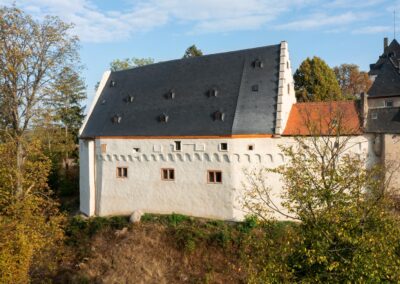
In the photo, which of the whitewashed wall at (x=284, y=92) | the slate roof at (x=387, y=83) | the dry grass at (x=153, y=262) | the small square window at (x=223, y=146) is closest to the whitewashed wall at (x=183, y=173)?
the small square window at (x=223, y=146)

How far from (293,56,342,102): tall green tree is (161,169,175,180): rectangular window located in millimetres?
17209

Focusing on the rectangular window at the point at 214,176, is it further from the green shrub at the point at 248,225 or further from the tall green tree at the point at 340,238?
the tall green tree at the point at 340,238

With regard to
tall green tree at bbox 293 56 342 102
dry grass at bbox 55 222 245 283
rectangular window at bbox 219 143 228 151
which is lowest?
dry grass at bbox 55 222 245 283

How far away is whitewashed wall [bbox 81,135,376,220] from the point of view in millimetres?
19984

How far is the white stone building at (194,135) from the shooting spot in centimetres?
2005

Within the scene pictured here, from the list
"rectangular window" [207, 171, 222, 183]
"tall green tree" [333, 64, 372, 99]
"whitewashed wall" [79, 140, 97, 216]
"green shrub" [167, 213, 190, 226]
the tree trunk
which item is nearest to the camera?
the tree trunk

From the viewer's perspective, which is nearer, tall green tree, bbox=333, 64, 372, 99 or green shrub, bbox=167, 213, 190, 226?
green shrub, bbox=167, 213, 190, 226

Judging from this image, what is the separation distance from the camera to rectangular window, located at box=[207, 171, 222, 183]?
20.3m

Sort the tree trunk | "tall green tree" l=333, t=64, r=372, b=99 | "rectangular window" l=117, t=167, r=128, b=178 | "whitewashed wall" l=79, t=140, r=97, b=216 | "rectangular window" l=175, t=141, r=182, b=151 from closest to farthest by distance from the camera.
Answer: the tree trunk, "rectangular window" l=175, t=141, r=182, b=151, "rectangular window" l=117, t=167, r=128, b=178, "whitewashed wall" l=79, t=140, r=97, b=216, "tall green tree" l=333, t=64, r=372, b=99

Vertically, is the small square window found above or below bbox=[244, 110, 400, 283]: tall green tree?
above

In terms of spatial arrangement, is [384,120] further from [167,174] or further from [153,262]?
[153,262]

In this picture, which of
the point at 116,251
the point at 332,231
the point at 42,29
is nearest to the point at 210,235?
the point at 116,251

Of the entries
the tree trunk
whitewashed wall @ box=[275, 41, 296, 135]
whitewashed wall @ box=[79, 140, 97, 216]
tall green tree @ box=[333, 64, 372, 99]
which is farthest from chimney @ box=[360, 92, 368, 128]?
tall green tree @ box=[333, 64, 372, 99]

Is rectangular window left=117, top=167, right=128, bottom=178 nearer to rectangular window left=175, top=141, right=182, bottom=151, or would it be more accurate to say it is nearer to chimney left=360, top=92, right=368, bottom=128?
rectangular window left=175, top=141, right=182, bottom=151
